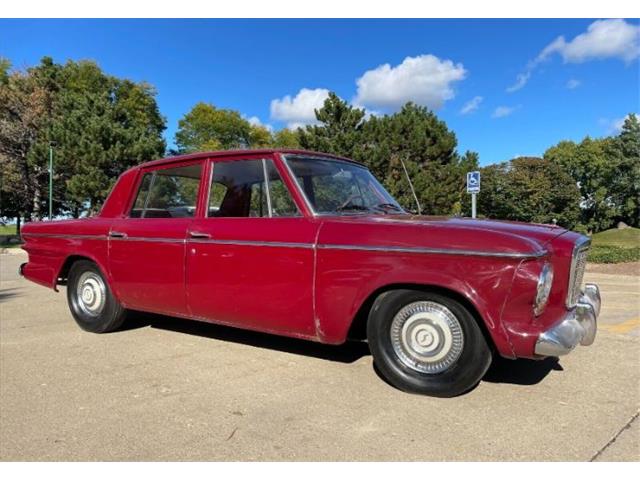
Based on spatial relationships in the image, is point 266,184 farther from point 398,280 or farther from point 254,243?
point 398,280

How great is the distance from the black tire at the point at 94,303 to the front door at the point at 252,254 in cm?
134

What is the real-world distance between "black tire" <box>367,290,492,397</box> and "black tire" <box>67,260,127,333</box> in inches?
118

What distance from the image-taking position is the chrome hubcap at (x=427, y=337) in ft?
11.5

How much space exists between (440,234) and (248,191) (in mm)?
1788

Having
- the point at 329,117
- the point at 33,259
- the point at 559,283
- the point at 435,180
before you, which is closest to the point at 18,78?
the point at 329,117

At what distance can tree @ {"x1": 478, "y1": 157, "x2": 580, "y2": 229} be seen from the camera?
3841 centimetres

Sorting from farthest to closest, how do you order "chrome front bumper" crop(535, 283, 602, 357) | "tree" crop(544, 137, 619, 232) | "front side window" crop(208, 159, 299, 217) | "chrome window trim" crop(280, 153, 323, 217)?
"tree" crop(544, 137, 619, 232)
"front side window" crop(208, 159, 299, 217)
"chrome window trim" crop(280, 153, 323, 217)
"chrome front bumper" crop(535, 283, 602, 357)

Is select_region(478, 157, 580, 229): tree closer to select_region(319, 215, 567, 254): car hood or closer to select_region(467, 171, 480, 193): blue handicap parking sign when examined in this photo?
select_region(467, 171, 480, 193): blue handicap parking sign

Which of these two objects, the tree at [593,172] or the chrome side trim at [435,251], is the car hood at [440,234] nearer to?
the chrome side trim at [435,251]

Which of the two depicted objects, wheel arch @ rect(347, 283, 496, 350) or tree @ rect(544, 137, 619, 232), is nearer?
wheel arch @ rect(347, 283, 496, 350)

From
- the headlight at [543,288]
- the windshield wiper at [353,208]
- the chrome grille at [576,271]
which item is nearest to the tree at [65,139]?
the windshield wiper at [353,208]

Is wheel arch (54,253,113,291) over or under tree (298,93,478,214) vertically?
under

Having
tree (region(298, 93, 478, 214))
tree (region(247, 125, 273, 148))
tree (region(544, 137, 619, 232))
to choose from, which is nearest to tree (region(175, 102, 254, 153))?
tree (region(247, 125, 273, 148))


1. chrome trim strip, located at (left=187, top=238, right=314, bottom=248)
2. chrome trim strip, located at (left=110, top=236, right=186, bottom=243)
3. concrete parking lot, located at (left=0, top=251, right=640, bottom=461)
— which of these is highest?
chrome trim strip, located at (left=187, top=238, right=314, bottom=248)
